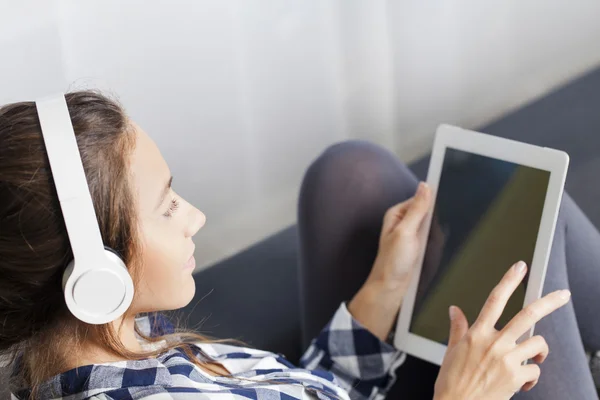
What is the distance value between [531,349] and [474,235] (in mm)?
183

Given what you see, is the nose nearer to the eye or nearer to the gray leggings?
the eye

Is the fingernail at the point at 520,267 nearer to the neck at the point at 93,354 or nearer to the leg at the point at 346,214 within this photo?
the leg at the point at 346,214

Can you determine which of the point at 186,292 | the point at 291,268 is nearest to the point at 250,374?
the point at 186,292

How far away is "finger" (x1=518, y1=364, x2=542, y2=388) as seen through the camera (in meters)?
0.84

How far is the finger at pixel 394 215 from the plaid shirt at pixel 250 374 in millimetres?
112

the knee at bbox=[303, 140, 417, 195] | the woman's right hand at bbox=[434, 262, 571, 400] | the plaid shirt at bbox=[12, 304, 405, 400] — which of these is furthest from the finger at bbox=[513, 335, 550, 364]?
the knee at bbox=[303, 140, 417, 195]

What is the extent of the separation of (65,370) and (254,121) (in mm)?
896

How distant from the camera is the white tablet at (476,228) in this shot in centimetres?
92

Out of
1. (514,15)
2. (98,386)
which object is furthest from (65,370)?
(514,15)

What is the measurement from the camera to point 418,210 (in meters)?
0.99

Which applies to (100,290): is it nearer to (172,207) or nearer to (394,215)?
(172,207)

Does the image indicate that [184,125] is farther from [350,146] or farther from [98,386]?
[98,386]

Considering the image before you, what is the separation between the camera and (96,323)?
0.69m

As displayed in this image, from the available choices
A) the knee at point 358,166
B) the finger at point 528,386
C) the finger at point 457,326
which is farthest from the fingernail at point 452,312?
the knee at point 358,166
